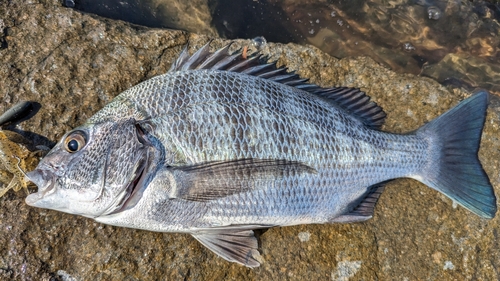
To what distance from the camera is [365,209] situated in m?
2.38

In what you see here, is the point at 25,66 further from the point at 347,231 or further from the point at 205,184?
the point at 347,231

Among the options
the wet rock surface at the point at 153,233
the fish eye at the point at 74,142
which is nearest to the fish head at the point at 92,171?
the fish eye at the point at 74,142

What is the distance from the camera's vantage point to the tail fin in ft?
7.75

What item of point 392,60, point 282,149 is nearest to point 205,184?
point 282,149

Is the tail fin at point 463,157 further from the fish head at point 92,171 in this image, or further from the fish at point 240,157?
the fish head at point 92,171

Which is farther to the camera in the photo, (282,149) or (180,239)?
(180,239)

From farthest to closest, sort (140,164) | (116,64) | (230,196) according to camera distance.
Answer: (116,64), (230,196), (140,164)

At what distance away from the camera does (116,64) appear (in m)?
2.45

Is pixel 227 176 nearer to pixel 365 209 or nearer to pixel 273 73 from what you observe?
pixel 273 73

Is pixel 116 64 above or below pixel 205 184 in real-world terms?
above

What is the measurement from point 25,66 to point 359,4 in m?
3.00

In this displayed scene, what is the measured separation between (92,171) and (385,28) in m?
3.02

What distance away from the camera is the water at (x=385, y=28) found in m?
3.32

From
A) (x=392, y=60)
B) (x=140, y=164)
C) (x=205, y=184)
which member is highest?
(x=140, y=164)
